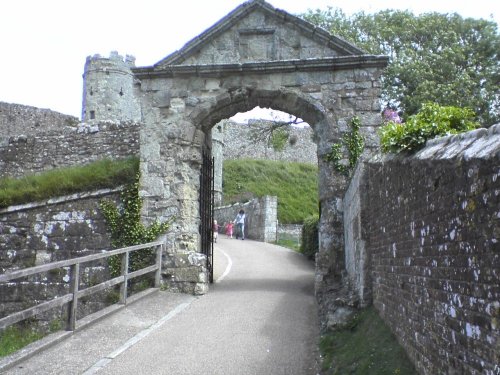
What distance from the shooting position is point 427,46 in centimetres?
2377

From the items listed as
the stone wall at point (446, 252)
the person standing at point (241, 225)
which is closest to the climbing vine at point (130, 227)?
the stone wall at point (446, 252)

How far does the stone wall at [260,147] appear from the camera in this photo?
4249 centimetres

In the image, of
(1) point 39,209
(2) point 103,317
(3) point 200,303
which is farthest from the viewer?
(1) point 39,209

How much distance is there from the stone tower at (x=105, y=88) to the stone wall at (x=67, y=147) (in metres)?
19.1

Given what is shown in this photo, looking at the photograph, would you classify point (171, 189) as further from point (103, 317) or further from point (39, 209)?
point (103, 317)

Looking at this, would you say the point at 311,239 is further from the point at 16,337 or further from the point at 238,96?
the point at 16,337

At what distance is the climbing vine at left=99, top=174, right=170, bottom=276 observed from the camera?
35.0 ft

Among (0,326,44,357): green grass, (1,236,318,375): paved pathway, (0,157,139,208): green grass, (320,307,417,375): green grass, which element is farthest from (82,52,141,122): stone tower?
(320,307,417,375): green grass

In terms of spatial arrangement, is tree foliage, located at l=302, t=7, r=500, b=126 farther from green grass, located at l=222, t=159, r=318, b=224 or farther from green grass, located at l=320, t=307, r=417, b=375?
green grass, located at l=320, t=307, r=417, b=375

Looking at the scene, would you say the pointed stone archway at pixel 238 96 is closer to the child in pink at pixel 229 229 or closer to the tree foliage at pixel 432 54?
the tree foliage at pixel 432 54

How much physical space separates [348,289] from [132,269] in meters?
4.67

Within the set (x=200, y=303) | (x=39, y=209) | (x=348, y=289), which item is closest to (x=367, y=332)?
(x=348, y=289)

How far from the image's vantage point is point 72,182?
11.6 metres

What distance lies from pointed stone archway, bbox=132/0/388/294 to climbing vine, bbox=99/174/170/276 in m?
0.21
